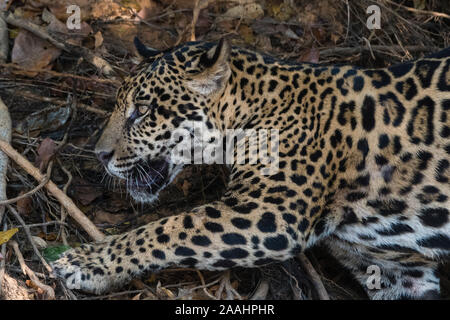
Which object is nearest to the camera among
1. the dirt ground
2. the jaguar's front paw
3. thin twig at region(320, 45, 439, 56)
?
the jaguar's front paw

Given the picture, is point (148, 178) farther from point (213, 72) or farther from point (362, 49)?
point (362, 49)

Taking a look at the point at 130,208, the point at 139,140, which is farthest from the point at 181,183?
the point at 139,140

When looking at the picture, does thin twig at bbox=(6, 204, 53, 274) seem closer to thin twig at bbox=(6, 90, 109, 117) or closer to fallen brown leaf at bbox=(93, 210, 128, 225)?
fallen brown leaf at bbox=(93, 210, 128, 225)

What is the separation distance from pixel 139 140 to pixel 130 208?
1.08 m

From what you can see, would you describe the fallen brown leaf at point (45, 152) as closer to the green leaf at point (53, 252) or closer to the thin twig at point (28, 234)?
the thin twig at point (28, 234)

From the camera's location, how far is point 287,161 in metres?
4.57

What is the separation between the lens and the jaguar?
4.41 meters

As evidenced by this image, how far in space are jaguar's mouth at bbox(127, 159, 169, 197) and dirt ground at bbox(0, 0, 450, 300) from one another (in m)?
0.40

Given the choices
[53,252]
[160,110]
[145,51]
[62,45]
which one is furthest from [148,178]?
[62,45]

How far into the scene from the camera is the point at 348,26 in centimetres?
688

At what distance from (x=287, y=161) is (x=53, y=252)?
1.89 m

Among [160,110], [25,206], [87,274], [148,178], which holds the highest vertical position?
[160,110]

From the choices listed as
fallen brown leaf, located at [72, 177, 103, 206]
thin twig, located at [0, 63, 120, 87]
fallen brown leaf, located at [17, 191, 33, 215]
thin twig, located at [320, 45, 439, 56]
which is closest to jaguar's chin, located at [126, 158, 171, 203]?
fallen brown leaf, located at [72, 177, 103, 206]
